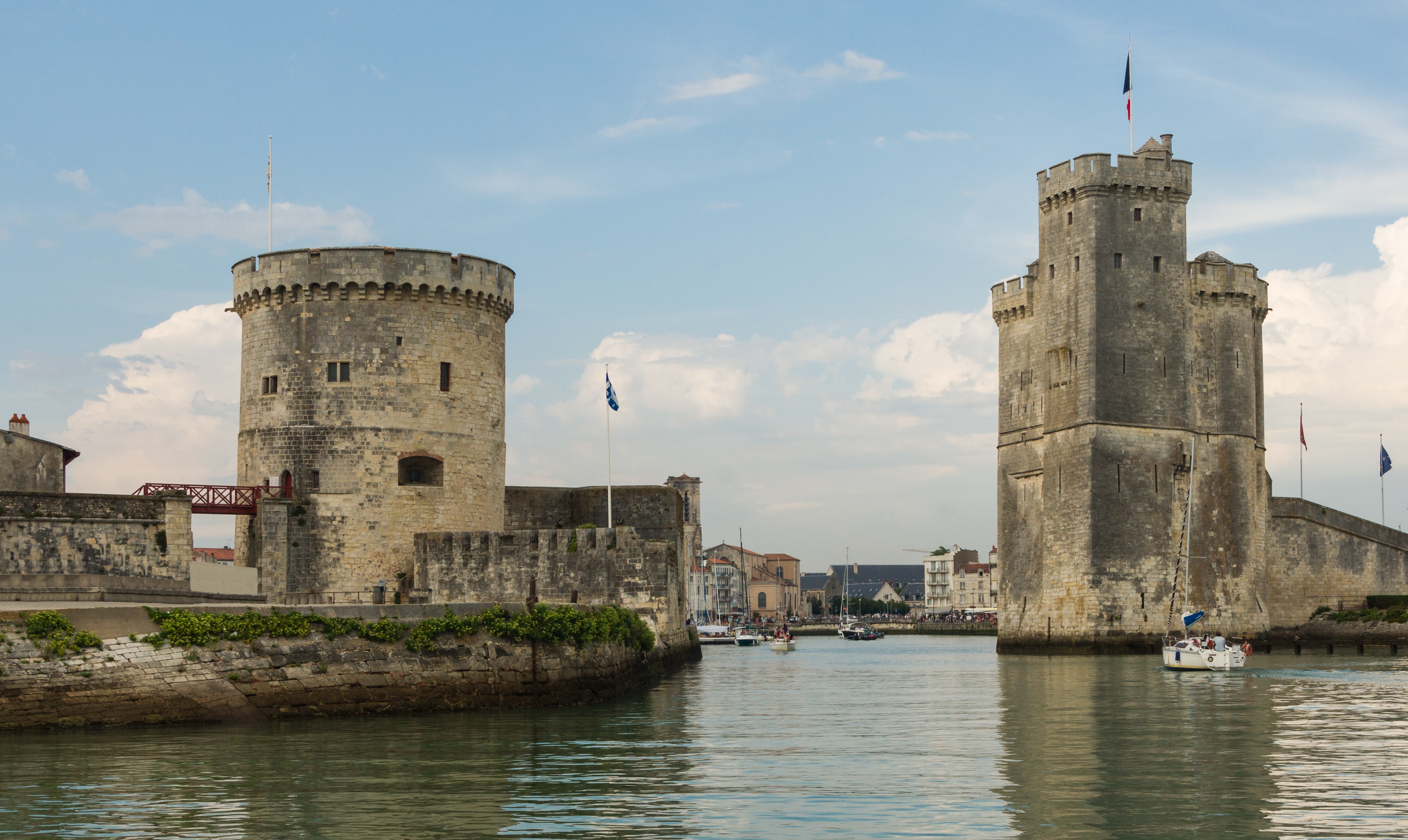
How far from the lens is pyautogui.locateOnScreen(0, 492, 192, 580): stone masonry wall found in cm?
2709

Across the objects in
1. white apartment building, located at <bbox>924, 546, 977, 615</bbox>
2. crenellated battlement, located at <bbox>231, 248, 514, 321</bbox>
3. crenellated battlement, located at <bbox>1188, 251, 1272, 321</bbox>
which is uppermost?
crenellated battlement, located at <bbox>1188, 251, 1272, 321</bbox>

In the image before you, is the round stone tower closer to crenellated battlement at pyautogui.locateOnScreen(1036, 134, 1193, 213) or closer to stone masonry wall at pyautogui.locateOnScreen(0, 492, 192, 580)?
stone masonry wall at pyautogui.locateOnScreen(0, 492, 192, 580)

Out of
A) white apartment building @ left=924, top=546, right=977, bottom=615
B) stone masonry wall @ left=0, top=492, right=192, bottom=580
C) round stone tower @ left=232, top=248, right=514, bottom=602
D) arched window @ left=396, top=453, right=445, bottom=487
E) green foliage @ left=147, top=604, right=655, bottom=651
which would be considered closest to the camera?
green foliage @ left=147, top=604, right=655, bottom=651

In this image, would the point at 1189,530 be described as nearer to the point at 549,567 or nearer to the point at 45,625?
the point at 549,567

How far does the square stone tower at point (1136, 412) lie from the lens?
5184 centimetres

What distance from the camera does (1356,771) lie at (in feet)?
53.7

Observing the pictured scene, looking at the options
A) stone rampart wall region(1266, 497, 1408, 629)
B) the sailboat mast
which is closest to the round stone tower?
the sailboat mast

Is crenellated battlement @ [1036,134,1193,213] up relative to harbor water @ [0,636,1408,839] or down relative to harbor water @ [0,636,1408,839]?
up

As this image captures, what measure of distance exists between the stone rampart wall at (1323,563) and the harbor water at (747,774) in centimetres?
3178

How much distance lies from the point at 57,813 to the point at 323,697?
26.6 ft

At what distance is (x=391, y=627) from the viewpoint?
22031 millimetres

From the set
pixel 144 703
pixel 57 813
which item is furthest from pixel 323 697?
pixel 57 813

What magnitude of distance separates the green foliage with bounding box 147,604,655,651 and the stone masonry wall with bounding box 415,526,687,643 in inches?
256

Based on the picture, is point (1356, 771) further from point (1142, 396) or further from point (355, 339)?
point (1142, 396)
